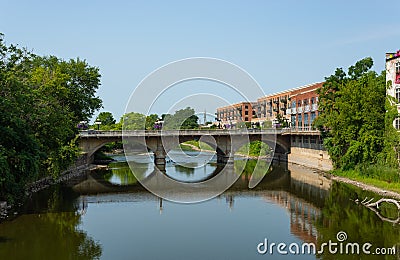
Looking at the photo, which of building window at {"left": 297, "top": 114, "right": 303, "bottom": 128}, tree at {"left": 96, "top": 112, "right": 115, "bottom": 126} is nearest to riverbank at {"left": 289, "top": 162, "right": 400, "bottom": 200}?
building window at {"left": 297, "top": 114, "right": 303, "bottom": 128}

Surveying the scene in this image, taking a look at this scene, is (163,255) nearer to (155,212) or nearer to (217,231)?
(217,231)

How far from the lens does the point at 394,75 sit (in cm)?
3300

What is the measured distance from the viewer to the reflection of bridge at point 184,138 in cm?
5191

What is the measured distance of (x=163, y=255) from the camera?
18672 millimetres

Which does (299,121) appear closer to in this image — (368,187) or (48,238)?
(368,187)

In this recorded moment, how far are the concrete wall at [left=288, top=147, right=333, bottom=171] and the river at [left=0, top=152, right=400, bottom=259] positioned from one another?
36.9 feet

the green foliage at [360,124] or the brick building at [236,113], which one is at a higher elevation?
the brick building at [236,113]

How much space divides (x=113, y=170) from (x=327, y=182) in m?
25.4

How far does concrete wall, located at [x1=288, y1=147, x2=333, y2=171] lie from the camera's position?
1850 inches

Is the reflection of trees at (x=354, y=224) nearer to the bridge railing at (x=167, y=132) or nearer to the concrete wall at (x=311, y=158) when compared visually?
the concrete wall at (x=311, y=158)

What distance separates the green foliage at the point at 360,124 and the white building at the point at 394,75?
971 millimetres

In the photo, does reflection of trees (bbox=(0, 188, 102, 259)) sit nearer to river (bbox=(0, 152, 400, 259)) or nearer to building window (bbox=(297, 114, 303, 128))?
river (bbox=(0, 152, 400, 259))

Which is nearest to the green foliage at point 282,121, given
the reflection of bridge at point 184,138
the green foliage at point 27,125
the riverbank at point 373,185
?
the reflection of bridge at point 184,138

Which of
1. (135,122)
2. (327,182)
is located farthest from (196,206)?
(135,122)
